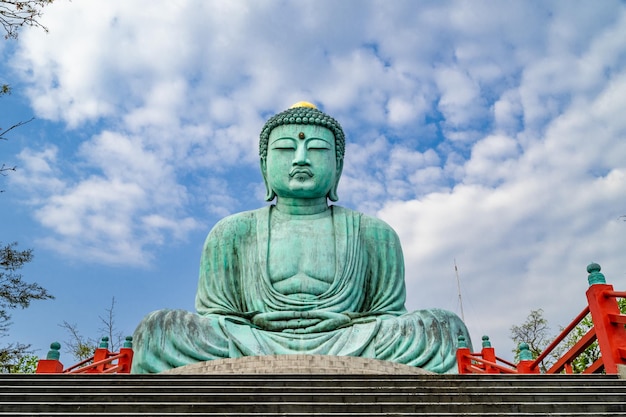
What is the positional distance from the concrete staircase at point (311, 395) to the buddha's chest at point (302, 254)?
4.19 metres

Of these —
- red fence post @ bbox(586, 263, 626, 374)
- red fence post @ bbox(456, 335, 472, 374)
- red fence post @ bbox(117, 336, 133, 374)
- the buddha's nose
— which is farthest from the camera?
the buddha's nose

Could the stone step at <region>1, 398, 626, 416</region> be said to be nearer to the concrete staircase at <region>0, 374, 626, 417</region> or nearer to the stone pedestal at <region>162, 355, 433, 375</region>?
the concrete staircase at <region>0, 374, 626, 417</region>

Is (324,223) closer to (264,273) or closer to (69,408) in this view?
(264,273)

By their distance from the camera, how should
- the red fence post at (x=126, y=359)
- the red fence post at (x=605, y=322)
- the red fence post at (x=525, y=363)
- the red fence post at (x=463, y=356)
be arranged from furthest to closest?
the red fence post at (x=126, y=359), the red fence post at (x=463, y=356), the red fence post at (x=525, y=363), the red fence post at (x=605, y=322)

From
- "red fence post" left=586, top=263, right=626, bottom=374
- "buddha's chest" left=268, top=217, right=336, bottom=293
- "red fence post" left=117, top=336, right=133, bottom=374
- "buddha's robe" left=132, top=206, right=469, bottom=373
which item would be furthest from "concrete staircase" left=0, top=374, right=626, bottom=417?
"buddha's chest" left=268, top=217, right=336, bottom=293

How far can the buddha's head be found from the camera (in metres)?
9.85

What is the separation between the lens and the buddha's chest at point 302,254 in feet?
30.4

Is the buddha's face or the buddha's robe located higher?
the buddha's face

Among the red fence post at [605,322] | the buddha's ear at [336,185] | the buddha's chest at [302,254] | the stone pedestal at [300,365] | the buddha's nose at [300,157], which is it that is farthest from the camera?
the buddha's ear at [336,185]

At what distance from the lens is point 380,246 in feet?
32.6

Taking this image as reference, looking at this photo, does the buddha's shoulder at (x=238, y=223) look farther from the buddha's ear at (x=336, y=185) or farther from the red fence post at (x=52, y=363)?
the red fence post at (x=52, y=363)

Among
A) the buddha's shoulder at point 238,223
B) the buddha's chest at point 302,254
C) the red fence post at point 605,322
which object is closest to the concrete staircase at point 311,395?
the red fence post at point 605,322

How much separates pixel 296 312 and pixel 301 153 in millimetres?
2512

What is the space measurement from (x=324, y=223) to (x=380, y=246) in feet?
3.03
